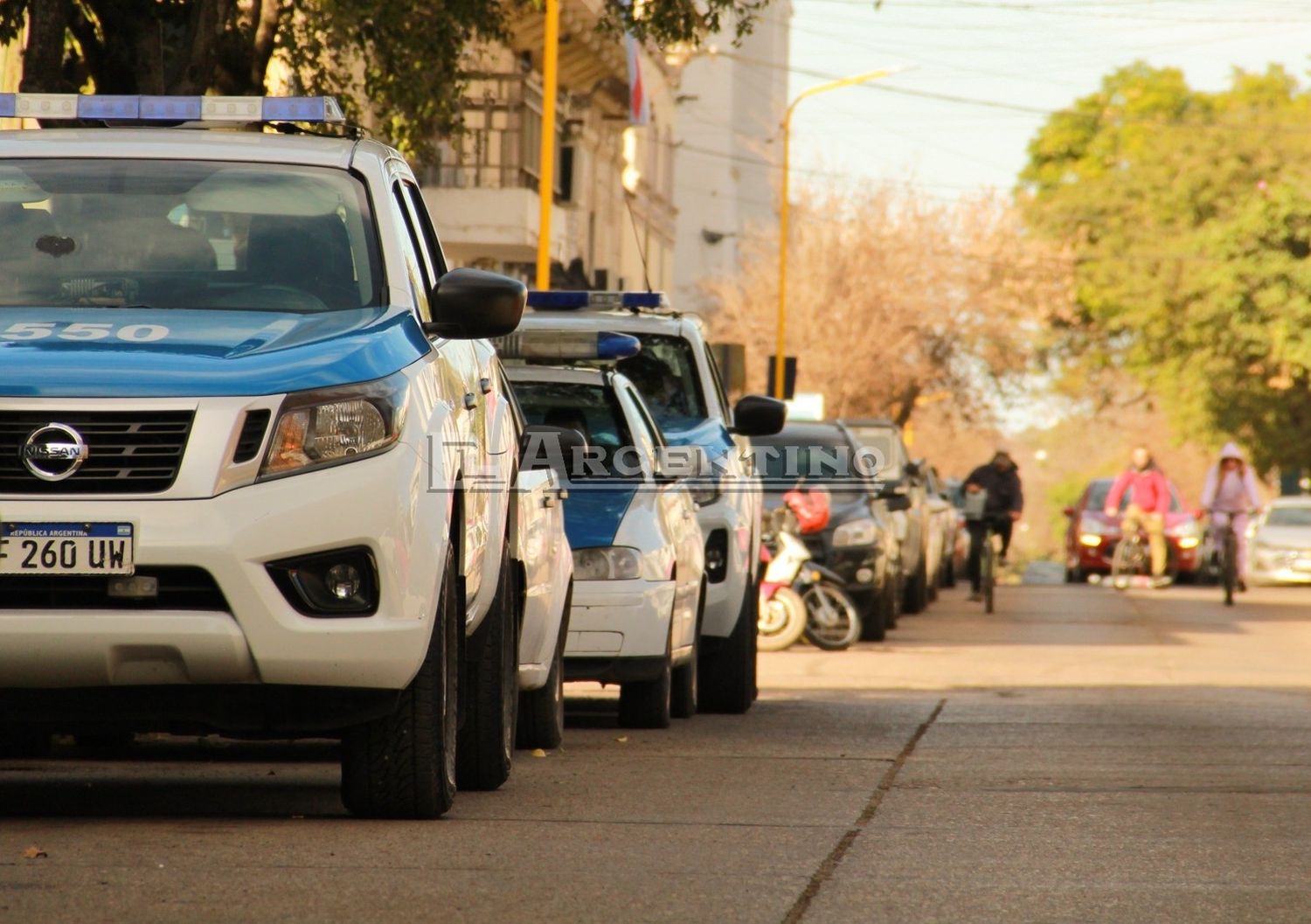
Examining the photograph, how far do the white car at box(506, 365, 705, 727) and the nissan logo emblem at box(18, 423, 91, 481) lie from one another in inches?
176

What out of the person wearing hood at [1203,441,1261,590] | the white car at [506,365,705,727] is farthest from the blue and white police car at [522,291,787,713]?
the person wearing hood at [1203,441,1261,590]

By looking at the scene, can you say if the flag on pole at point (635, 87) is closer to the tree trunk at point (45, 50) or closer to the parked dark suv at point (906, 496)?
the parked dark suv at point (906, 496)

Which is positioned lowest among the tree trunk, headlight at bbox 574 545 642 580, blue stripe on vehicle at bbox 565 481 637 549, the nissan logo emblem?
headlight at bbox 574 545 642 580

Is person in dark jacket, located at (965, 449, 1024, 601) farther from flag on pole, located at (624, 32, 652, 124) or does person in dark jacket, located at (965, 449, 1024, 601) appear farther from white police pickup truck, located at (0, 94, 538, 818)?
white police pickup truck, located at (0, 94, 538, 818)

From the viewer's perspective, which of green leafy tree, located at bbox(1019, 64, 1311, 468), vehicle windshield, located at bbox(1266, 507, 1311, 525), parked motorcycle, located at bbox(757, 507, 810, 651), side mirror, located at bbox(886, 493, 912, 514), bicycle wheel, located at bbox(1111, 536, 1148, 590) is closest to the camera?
parked motorcycle, located at bbox(757, 507, 810, 651)

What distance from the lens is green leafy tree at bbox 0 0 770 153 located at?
1485 cm

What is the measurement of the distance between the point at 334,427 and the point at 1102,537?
120 feet

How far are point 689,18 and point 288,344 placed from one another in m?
10.8

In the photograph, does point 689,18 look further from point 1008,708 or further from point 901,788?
point 901,788

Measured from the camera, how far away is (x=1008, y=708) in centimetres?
1390

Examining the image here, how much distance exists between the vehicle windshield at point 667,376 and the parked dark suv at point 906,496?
402 inches

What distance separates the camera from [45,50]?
1414 centimetres

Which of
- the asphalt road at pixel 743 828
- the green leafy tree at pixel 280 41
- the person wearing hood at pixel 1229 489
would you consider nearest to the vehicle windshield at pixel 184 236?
the asphalt road at pixel 743 828

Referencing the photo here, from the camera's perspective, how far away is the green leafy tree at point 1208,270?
187 feet
